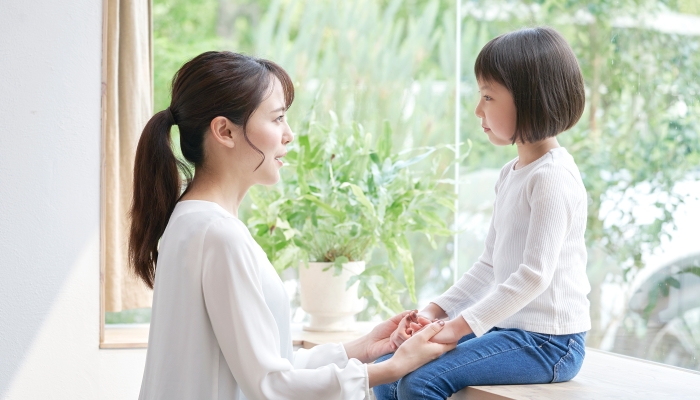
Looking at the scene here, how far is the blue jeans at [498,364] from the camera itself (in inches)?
64.0

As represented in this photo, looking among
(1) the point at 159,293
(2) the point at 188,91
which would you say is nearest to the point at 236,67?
(2) the point at 188,91

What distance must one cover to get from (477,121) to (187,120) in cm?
200

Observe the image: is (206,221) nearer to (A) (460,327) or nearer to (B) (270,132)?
(B) (270,132)

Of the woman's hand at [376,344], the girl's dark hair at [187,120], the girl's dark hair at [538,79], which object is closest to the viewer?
the girl's dark hair at [187,120]

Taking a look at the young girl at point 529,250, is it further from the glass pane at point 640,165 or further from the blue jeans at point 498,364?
the glass pane at point 640,165

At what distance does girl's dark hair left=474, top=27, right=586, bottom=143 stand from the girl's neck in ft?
0.16

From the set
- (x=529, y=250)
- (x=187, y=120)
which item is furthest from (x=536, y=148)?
(x=187, y=120)

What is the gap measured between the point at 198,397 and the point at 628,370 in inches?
51.8

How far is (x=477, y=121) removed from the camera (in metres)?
3.29

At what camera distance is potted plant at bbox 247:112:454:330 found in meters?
2.63

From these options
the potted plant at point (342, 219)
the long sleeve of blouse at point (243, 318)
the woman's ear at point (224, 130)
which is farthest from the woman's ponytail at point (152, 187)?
the potted plant at point (342, 219)

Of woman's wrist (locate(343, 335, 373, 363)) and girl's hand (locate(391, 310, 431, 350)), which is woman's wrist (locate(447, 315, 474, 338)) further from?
woman's wrist (locate(343, 335, 373, 363))

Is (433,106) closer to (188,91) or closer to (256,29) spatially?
(256,29)

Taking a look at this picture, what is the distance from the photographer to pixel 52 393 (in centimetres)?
239
